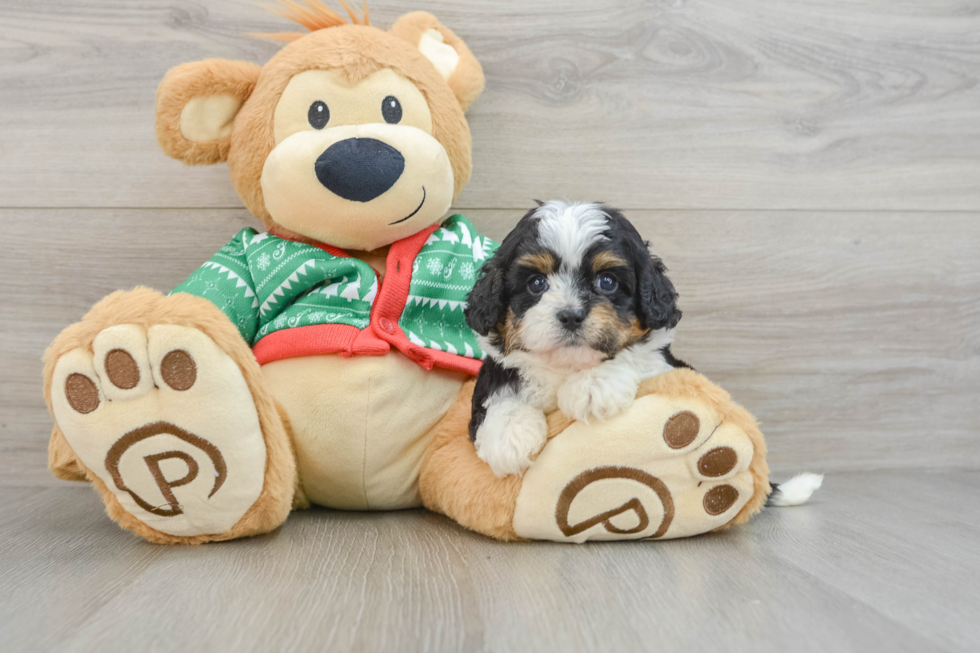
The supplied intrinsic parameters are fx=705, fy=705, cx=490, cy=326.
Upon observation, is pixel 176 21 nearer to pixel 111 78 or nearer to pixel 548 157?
pixel 111 78

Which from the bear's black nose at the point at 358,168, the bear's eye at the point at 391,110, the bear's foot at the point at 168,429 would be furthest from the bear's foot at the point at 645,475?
the bear's eye at the point at 391,110

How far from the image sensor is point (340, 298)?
1517 mm

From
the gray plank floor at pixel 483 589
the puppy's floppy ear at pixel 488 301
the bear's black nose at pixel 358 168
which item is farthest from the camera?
the bear's black nose at pixel 358 168

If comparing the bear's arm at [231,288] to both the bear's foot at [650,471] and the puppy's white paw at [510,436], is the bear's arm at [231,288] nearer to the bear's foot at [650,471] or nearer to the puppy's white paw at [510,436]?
the puppy's white paw at [510,436]

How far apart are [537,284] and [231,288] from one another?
2.29 feet

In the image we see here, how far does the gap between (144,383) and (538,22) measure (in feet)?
4.43

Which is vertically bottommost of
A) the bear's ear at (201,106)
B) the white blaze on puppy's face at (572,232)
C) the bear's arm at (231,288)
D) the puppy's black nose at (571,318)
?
the bear's arm at (231,288)

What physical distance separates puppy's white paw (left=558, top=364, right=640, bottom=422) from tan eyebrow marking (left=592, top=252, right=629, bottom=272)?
19 centimetres

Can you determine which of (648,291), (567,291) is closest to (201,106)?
(567,291)

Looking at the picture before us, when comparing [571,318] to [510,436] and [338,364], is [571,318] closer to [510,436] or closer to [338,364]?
[510,436]

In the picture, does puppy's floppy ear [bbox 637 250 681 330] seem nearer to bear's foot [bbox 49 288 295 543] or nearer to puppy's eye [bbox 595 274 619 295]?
puppy's eye [bbox 595 274 619 295]

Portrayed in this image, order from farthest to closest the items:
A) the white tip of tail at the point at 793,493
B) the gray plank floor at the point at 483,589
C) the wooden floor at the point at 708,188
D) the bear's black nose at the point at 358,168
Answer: the wooden floor at the point at 708,188 < the white tip of tail at the point at 793,493 < the bear's black nose at the point at 358,168 < the gray plank floor at the point at 483,589

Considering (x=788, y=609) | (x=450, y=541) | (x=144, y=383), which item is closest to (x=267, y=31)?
(x=144, y=383)

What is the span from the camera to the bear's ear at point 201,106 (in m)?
1.47
